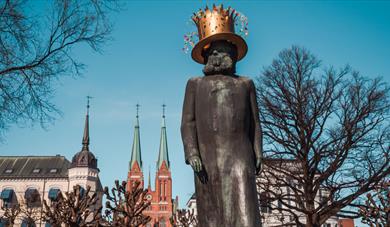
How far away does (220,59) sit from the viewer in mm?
5941

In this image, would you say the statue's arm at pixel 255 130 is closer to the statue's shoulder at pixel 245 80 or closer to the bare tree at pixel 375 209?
the statue's shoulder at pixel 245 80

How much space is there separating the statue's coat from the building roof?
207 ft

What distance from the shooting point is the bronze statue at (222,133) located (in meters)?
5.33

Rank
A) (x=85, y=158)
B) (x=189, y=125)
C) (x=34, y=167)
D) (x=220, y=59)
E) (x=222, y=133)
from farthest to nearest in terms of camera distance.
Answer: (x=34, y=167)
(x=85, y=158)
(x=220, y=59)
(x=189, y=125)
(x=222, y=133)

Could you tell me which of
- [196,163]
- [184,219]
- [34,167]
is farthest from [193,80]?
[34,167]

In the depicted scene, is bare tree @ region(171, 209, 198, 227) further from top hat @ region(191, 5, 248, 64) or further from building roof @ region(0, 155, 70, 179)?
building roof @ region(0, 155, 70, 179)

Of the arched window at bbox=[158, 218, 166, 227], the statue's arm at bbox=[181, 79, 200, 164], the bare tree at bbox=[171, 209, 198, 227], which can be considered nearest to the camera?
the statue's arm at bbox=[181, 79, 200, 164]

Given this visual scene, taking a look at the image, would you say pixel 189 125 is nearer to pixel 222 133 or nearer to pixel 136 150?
pixel 222 133

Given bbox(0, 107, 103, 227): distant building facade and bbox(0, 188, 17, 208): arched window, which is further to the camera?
bbox(0, 107, 103, 227): distant building facade

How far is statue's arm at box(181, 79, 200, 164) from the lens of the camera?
561 cm

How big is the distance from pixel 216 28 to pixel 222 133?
4.87 feet

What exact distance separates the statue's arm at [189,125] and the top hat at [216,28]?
2.03 ft

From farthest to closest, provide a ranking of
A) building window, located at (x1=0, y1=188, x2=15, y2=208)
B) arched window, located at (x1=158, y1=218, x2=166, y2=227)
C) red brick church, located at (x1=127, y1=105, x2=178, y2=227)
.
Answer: red brick church, located at (x1=127, y1=105, x2=178, y2=227), arched window, located at (x1=158, y1=218, x2=166, y2=227), building window, located at (x1=0, y1=188, x2=15, y2=208)

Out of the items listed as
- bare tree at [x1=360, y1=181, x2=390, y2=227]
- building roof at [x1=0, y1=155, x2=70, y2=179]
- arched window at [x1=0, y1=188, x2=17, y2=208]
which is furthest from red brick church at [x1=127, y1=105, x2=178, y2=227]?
bare tree at [x1=360, y1=181, x2=390, y2=227]
